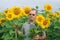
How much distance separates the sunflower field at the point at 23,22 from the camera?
6.25 ft

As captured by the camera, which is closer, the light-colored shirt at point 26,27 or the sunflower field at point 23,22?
the sunflower field at point 23,22

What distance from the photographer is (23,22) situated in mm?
2139

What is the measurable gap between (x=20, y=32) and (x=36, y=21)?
0.69 ft

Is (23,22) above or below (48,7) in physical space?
below

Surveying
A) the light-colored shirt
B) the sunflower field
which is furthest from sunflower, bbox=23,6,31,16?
the light-colored shirt

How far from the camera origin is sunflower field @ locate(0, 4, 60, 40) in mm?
1906

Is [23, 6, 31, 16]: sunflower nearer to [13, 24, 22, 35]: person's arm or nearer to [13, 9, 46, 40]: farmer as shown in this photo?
[13, 9, 46, 40]: farmer

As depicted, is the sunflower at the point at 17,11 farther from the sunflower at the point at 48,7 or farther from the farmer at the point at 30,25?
the sunflower at the point at 48,7

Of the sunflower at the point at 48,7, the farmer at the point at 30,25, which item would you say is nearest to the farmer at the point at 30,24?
the farmer at the point at 30,25

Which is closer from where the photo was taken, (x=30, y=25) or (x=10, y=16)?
(x=10, y=16)

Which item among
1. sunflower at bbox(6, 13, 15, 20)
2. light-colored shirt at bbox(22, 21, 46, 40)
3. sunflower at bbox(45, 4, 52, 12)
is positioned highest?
sunflower at bbox(45, 4, 52, 12)

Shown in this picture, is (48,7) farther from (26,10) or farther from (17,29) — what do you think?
(17,29)

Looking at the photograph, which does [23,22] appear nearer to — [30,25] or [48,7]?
[30,25]

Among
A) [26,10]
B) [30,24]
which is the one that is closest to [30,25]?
[30,24]
